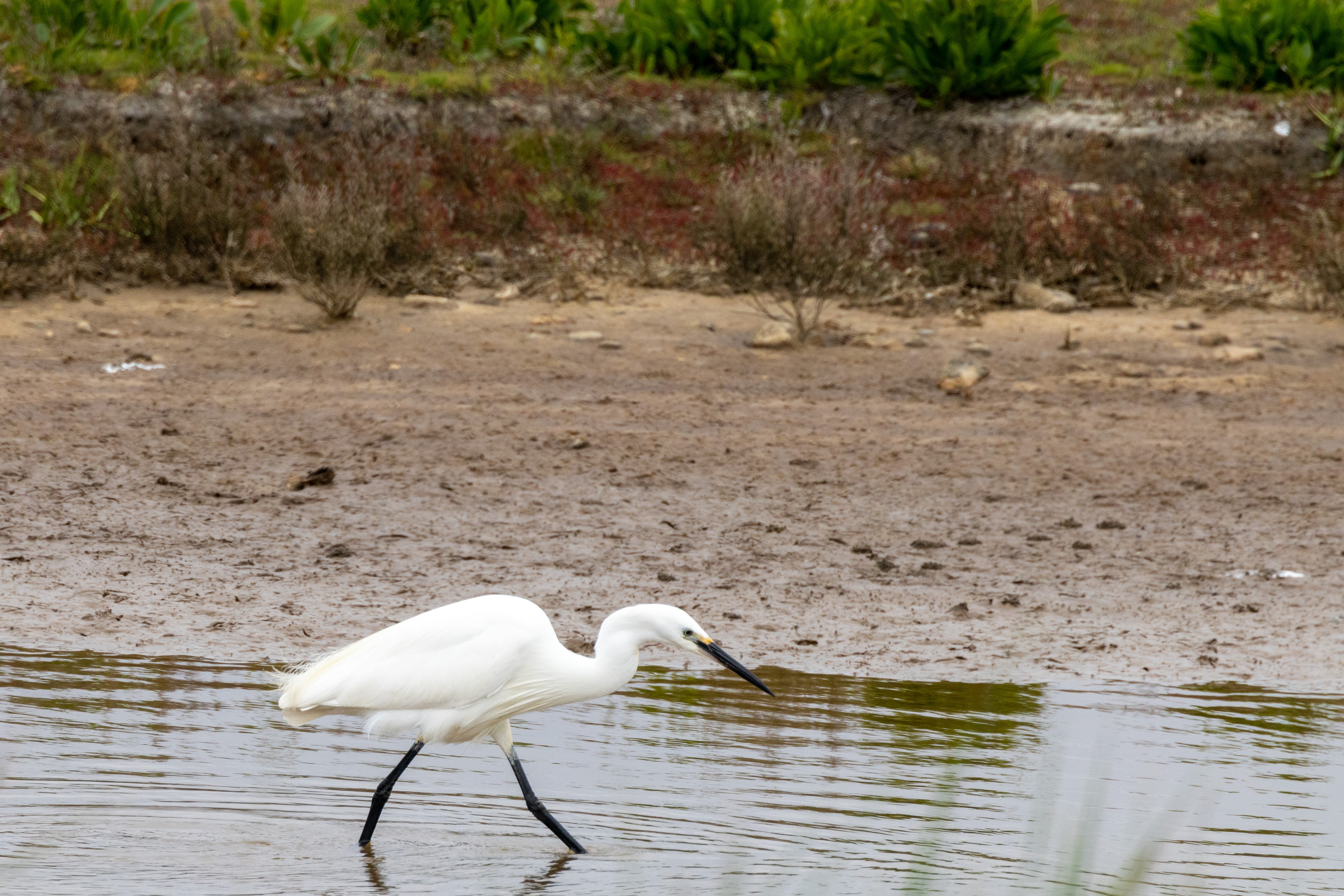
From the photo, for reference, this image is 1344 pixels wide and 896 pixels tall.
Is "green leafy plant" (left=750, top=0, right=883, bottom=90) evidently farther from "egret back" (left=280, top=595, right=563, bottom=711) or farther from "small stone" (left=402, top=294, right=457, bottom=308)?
"egret back" (left=280, top=595, right=563, bottom=711)

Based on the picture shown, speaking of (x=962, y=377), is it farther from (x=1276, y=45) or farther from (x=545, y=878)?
(x=1276, y=45)

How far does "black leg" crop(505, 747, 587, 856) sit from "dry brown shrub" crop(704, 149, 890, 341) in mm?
6472

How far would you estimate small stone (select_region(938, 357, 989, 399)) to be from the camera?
9922 millimetres

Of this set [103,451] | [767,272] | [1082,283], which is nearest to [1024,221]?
[1082,283]

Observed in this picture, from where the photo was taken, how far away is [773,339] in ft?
35.3

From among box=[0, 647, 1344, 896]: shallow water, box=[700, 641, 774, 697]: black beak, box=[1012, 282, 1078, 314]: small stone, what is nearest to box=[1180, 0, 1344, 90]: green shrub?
box=[1012, 282, 1078, 314]: small stone

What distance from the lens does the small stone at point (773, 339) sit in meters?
10.8

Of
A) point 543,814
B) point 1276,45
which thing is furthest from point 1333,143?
point 543,814

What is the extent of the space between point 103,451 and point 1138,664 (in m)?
5.42

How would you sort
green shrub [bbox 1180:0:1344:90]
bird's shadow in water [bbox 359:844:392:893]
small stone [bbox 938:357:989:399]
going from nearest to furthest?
bird's shadow in water [bbox 359:844:392:893] → small stone [bbox 938:357:989:399] → green shrub [bbox 1180:0:1344:90]

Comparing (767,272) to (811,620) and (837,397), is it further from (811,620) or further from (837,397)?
(811,620)

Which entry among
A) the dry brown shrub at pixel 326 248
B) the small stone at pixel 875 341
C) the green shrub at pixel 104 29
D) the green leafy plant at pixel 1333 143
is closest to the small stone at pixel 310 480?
the dry brown shrub at pixel 326 248

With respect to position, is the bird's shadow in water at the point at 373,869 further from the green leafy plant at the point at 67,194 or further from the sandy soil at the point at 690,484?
the green leafy plant at the point at 67,194

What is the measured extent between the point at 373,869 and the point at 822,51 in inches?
490
